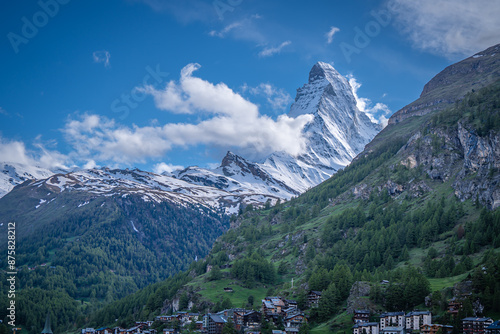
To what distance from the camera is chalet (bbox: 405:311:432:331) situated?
11488 centimetres

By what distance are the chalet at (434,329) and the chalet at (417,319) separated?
8.87ft

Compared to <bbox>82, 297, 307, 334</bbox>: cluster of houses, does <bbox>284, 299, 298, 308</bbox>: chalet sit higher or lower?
higher

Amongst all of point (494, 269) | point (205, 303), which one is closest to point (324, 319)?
point (494, 269)

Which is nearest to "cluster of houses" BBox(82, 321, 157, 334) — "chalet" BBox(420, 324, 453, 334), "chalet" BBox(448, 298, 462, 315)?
"chalet" BBox(420, 324, 453, 334)

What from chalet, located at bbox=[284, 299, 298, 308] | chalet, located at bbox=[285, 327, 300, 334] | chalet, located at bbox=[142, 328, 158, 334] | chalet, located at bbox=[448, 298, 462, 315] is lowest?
chalet, located at bbox=[142, 328, 158, 334]

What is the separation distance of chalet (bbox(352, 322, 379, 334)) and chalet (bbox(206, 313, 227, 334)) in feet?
143

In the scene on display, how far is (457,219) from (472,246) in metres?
32.6

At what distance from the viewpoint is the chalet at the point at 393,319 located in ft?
394

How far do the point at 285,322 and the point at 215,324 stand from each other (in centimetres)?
2264

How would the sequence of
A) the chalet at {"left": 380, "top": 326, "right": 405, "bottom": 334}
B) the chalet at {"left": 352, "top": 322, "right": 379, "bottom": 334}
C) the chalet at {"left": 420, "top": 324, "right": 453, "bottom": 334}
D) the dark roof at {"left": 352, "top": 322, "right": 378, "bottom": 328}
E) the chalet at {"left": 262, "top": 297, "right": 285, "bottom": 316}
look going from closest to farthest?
the chalet at {"left": 420, "top": 324, "right": 453, "bottom": 334}
the chalet at {"left": 380, "top": 326, "right": 405, "bottom": 334}
the chalet at {"left": 352, "top": 322, "right": 379, "bottom": 334}
the dark roof at {"left": 352, "top": 322, "right": 378, "bottom": 328}
the chalet at {"left": 262, "top": 297, "right": 285, "bottom": 316}

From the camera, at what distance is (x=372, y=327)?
120938 mm

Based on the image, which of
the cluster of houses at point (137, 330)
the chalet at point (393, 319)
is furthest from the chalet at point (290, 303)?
the cluster of houses at point (137, 330)

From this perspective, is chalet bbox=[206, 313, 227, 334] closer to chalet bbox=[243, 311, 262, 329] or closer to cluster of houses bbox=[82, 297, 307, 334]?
cluster of houses bbox=[82, 297, 307, 334]

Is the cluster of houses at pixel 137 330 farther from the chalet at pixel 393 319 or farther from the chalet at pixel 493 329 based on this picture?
the chalet at pixel 493 329
